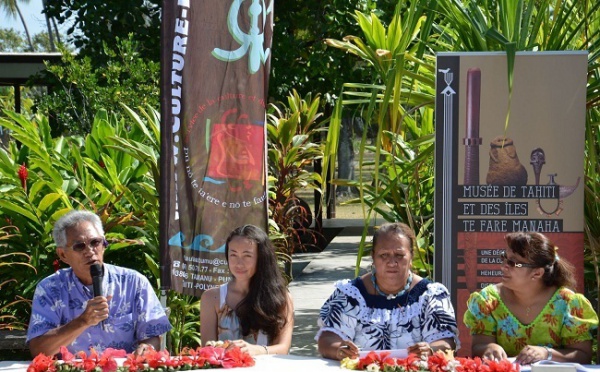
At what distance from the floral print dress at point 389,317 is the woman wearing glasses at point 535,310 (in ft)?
0.52

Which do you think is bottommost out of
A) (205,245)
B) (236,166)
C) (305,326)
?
(305,326)

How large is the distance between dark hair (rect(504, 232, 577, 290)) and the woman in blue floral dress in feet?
1.31

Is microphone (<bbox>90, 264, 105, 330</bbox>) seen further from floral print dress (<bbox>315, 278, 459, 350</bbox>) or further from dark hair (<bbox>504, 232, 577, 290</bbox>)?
dark hair (<bbox>504, 232, 577, 290</bbox>)

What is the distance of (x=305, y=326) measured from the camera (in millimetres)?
8031

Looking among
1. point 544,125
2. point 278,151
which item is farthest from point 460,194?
point 278,151

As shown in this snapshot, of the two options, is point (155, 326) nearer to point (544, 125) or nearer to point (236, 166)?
point (236, 166)

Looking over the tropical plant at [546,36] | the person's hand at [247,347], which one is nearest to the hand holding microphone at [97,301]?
the person's hand at [247,347]

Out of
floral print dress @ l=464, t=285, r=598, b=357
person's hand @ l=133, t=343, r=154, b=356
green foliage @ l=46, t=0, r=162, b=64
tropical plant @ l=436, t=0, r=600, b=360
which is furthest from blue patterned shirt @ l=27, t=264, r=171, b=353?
green foliage @ l=46, t=0, r=162, b=64

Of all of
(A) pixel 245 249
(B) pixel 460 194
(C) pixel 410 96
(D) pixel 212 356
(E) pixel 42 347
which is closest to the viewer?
(D) pixel 212 356

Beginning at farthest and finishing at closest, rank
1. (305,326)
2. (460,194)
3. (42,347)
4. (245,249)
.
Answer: (305,326)
(460,194)
(245,249)
(42,347)

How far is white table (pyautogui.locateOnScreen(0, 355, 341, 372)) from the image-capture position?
3.83 meters

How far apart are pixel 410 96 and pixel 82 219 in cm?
210

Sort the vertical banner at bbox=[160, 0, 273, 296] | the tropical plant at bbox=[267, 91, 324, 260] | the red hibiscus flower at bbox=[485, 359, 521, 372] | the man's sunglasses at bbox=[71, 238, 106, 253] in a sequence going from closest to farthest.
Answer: the red hibiscus flower at bbox=[485, 359, 521, 372] < the man's sunglasses at bbox=[71, 238, 106, 253] < the vertical banner at bbox=[160, 0, 273, 296] < the tropical plant at bbox=[267, 91, 324, 260]

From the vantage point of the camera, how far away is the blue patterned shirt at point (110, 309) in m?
4.32
